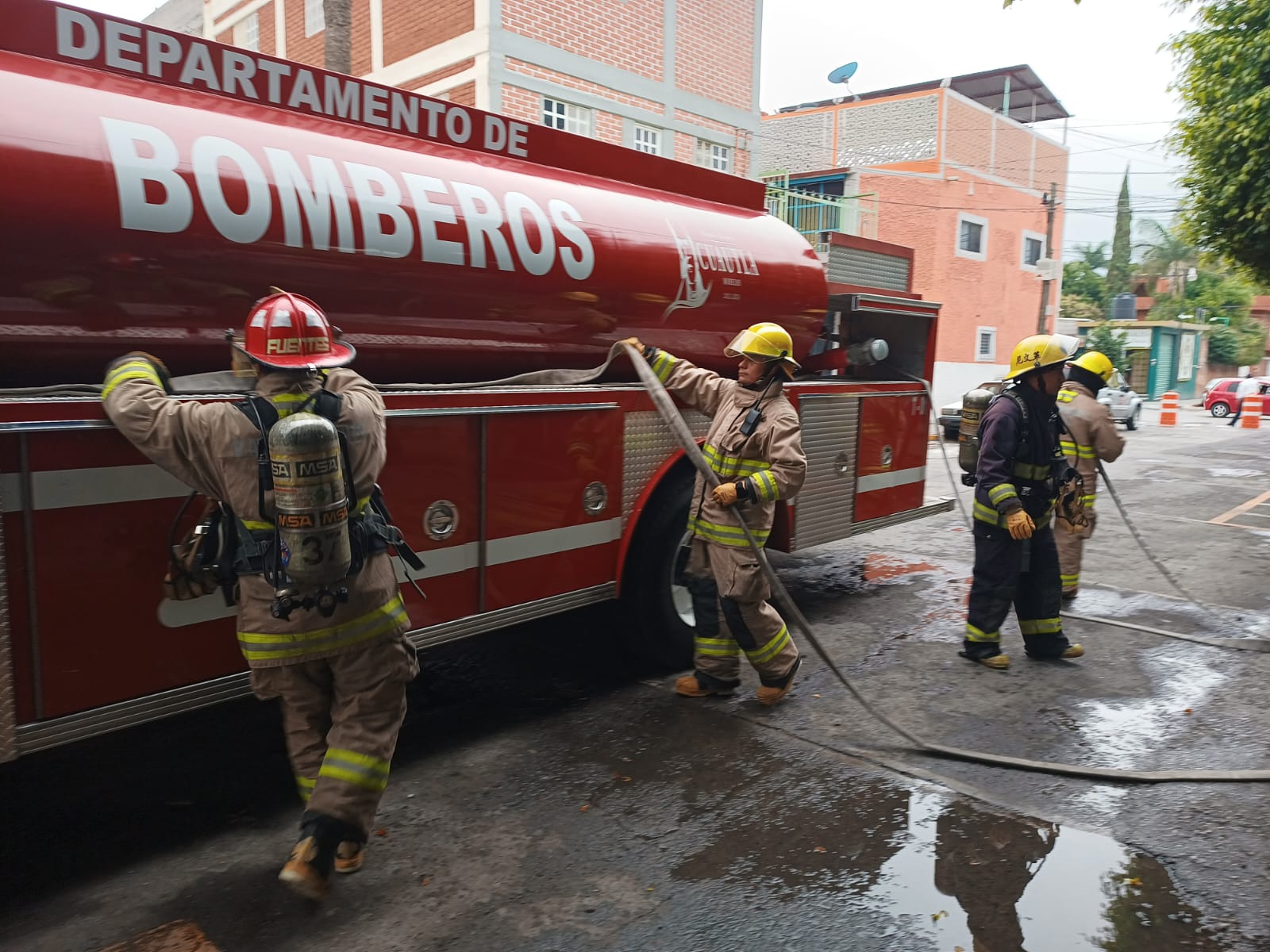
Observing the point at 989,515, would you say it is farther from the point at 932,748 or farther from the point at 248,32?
the point at 248,32

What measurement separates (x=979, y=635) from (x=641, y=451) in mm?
2123

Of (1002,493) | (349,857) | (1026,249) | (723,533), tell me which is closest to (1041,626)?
(1002,493)

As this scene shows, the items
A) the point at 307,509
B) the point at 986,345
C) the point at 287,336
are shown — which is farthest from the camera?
the point at 986,345

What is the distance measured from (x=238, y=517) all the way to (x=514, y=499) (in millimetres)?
1358

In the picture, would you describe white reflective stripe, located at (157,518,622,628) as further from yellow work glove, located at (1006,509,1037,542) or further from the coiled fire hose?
yellow work glove, located at (1006,509,1037,542)

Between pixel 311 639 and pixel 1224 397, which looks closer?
pixel 311 639

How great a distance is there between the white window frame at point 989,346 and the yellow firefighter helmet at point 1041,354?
22.4 m

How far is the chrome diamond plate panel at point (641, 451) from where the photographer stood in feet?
14.4

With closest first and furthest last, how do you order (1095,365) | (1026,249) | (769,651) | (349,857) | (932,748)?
(349,857)
(932,748)
(769,651)
(1095,365)
(1026,249)

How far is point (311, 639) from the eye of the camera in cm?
273

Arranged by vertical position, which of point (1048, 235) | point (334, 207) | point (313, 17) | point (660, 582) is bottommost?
point (660, 582)

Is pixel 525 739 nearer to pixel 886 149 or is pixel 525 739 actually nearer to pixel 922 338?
pixel 922 338

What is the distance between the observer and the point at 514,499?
3.88 metres

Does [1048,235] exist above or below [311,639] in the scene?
above
